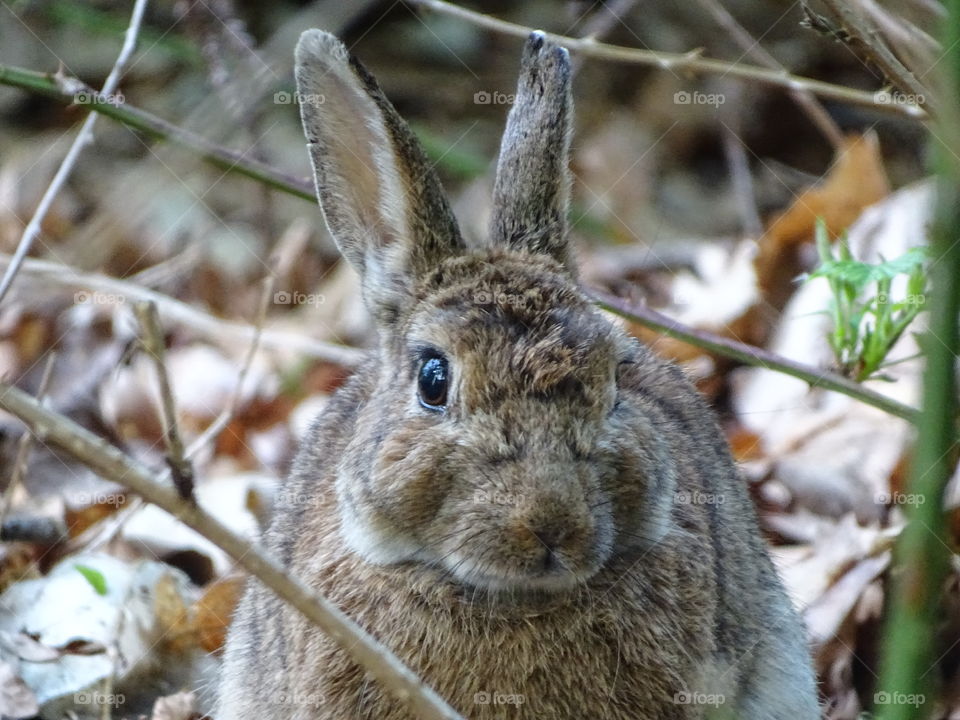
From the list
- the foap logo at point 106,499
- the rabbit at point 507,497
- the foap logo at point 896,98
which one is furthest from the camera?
the foap logo at point 106,499

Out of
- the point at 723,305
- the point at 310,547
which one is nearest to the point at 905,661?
the point at 310,547

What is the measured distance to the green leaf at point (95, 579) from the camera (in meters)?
5.08

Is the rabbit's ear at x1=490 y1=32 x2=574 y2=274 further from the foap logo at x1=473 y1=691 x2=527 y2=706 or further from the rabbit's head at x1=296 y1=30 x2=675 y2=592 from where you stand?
the foap logo at x1=473 y1=691 x2=527 y2=706

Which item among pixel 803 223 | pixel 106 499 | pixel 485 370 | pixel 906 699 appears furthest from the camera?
pixel 803 223

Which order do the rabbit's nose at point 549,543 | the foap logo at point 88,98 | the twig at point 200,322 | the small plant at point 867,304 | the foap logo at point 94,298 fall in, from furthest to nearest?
the foap logo at point 94,298 < the twig at point 200,322 < the foap logo at point 88,98 < the small plant at point 867,304 < the rabbit's nose at point 549,543

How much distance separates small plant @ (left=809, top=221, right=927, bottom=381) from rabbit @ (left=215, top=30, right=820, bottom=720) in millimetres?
597

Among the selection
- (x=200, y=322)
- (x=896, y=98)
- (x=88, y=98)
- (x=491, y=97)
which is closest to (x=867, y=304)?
(x=896, y=98)

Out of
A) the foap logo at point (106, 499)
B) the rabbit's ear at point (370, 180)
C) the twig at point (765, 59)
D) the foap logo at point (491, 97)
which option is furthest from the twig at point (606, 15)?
the rabbit's ear at point (370, 180)

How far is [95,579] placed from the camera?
200 inches

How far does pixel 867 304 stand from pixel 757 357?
18.3 inches

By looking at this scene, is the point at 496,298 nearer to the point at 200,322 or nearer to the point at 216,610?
the point at 216,610

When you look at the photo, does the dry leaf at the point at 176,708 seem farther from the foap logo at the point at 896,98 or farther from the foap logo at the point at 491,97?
the foap logo at the point at 491,97

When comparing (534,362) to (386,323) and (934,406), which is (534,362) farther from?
(934,406)

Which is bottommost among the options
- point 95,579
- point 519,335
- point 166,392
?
point 95,579
